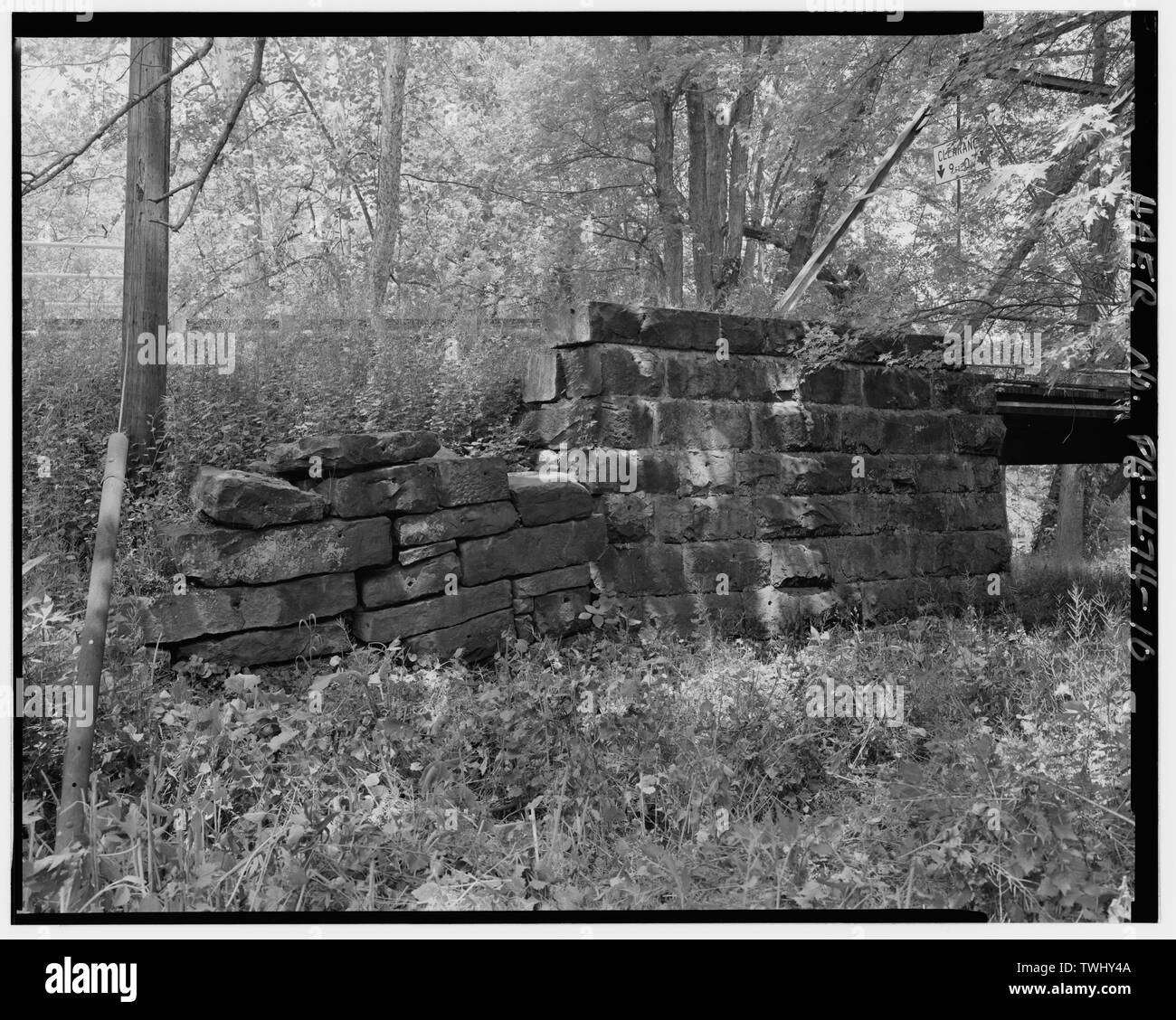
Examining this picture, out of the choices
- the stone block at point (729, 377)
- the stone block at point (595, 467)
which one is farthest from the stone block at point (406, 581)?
the stone block at point (729, 377)

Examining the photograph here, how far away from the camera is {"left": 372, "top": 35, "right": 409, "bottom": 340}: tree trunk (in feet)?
28.7

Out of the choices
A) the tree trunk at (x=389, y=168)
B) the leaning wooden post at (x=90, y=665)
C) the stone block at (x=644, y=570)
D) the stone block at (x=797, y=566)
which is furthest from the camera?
the tree trunk at (x=389, y=168)

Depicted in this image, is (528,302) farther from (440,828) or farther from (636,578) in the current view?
(440,828)

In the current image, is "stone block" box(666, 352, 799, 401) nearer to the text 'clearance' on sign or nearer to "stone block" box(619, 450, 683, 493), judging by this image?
"stone block" box(619, 450, 683, 493)

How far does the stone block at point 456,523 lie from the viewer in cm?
492

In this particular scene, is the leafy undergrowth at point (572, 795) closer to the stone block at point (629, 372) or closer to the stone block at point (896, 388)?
the stone block at point (629, 372)

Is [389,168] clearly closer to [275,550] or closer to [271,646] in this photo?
[275,550]

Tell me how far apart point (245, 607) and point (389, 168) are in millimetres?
6306

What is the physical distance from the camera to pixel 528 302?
34.9ft

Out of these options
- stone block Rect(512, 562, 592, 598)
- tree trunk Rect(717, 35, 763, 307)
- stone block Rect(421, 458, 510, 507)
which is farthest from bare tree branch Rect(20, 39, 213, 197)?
tree trunk Rect(717, 35, 763, 307)

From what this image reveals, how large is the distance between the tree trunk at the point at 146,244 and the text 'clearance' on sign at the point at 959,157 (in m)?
5.17

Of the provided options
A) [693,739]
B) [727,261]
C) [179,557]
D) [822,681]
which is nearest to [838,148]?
[727,261]

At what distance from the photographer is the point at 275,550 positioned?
4465mm

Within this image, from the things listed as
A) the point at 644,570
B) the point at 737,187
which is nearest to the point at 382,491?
the point at 644,570
